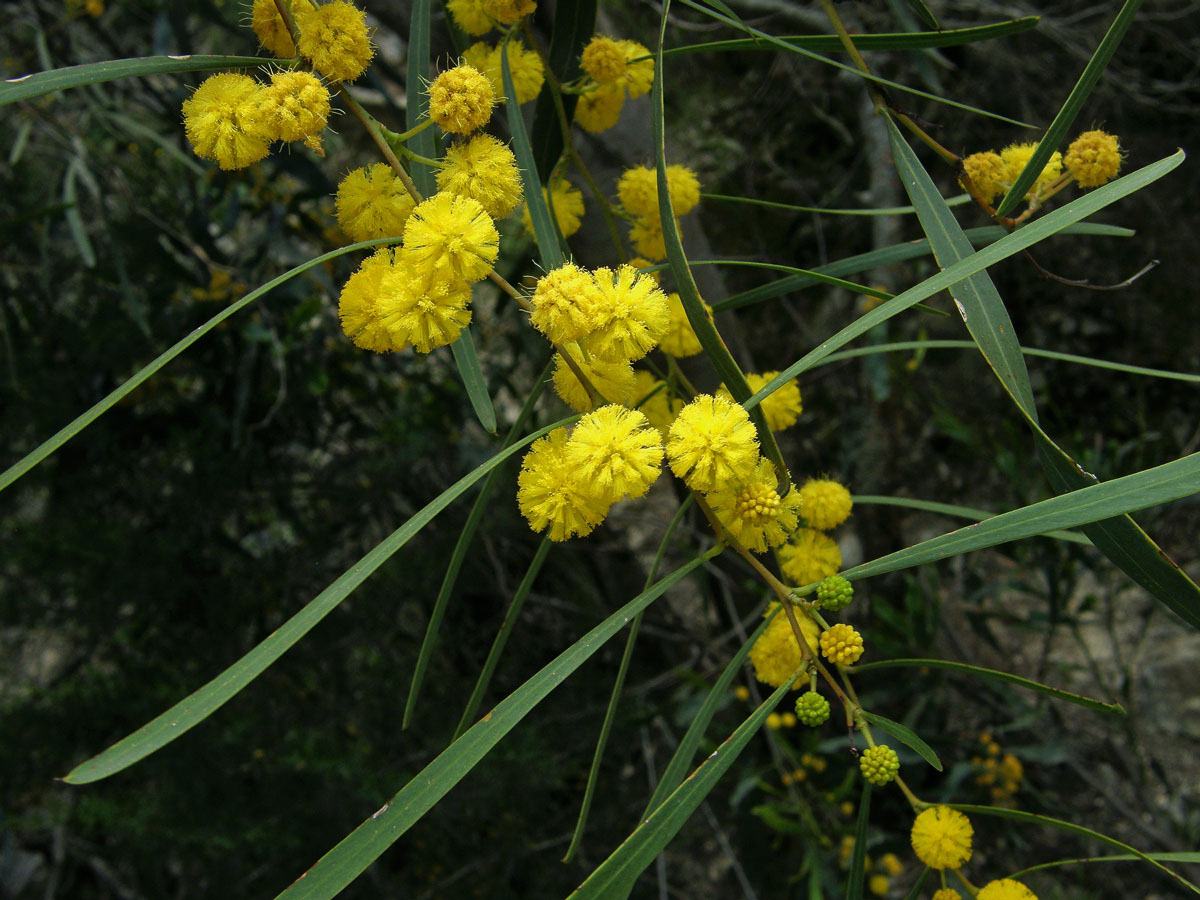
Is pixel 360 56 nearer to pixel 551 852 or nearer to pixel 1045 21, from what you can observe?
pixel 551 852

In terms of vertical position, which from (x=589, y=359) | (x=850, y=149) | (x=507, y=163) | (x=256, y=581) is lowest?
(x=256, y=581)

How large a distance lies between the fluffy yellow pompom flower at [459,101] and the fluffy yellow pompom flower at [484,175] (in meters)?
0.02

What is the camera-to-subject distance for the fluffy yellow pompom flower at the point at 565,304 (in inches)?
20.2

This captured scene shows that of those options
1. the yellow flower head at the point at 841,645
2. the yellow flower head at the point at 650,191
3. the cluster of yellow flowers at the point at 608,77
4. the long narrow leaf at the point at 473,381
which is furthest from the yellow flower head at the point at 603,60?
the yellow flower head at the point at 841,645

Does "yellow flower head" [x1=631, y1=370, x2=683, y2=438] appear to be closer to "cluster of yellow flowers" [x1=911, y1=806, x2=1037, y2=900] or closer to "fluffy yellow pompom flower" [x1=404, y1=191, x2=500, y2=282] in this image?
"fluffy yellow pompom flower" [x1=404, y1=191, x2=500, y2=282]

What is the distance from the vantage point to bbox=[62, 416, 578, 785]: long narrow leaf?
40 cm

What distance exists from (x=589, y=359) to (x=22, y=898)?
7.87 feet

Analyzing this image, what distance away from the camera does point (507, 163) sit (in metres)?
0.58

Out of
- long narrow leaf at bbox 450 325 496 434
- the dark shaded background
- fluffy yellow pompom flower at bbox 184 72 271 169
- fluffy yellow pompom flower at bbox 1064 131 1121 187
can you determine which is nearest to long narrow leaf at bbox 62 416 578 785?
long narrow leaf at bbox 450 325 496 434

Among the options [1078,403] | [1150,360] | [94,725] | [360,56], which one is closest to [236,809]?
[94,725]

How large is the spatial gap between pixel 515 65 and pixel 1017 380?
534 mm

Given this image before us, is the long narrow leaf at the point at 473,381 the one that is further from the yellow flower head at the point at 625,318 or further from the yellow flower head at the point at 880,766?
the yellow flower head at the point at 880,766

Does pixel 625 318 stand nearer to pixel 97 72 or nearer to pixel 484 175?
pixel 484 175

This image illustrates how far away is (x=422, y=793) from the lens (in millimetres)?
443
